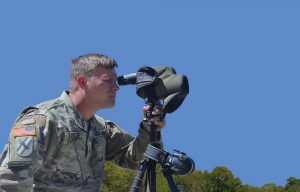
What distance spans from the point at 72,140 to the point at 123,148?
2.72ft

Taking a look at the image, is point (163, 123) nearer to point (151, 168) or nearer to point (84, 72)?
point (151, 168)

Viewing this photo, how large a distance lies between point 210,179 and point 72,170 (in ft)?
214

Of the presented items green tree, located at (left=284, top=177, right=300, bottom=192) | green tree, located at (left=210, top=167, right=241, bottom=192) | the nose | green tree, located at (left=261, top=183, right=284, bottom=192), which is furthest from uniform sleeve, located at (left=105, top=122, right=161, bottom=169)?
green tree, located at (left=261, top=183, right=284, bottom=192)

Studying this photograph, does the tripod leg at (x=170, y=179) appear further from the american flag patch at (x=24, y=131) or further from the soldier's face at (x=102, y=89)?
the american flag patch at (x=24, y=131)

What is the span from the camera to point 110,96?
22.2 ft

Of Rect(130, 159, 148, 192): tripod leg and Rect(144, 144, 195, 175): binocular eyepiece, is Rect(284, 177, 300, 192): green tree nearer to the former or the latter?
Rect(144, 144, 195, 175): binocular eyepiece

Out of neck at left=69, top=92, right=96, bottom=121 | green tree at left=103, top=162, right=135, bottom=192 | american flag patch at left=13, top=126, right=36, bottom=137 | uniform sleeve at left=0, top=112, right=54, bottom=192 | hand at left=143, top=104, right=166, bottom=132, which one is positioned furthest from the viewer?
green tree at left=103, top=162, right=135, bottom=192

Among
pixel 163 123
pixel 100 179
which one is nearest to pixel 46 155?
pixel 100 179

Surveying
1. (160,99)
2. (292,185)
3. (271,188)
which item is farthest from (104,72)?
(292,185)

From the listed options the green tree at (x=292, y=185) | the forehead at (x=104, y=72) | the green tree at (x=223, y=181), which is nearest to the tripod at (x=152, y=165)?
the forehead at (x=104, y=72)

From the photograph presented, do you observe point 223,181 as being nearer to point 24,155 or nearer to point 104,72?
point 104,72

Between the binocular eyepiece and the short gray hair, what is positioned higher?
the short gray hair

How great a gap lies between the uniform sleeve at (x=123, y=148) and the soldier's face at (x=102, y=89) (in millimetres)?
559

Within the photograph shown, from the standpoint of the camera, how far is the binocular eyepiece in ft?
20.6
